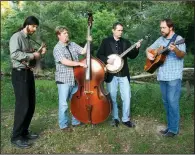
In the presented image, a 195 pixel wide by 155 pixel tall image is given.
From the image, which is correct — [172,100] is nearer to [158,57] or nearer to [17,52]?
[158,57]

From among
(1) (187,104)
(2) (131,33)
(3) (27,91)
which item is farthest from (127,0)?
(3) (27,91)

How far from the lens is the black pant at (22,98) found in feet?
13.8

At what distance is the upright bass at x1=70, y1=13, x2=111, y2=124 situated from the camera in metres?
Result: 4.48

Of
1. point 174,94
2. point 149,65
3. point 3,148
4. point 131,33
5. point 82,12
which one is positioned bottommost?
point 3,148

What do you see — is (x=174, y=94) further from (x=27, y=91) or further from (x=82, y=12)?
(x=82, y=12)

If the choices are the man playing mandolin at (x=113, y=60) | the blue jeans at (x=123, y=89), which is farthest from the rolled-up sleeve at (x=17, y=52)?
the blue jeans at (x=123, y=89)

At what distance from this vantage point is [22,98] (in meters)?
4.27

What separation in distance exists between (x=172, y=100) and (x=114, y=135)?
3.20 feet

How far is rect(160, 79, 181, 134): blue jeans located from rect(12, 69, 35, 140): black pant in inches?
72.9

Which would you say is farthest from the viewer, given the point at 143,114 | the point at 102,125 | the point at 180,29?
the point at 180,29

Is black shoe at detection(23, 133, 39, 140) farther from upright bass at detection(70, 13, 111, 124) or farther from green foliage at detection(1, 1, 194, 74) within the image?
green foliage at detection(1, 1, 194, 74)

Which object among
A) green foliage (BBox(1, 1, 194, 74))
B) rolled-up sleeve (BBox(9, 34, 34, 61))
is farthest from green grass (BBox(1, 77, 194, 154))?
green foliage (BBox(1, 1, 194, 74))

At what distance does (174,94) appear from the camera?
4492mm

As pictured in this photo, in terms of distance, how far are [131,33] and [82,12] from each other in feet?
4.15
